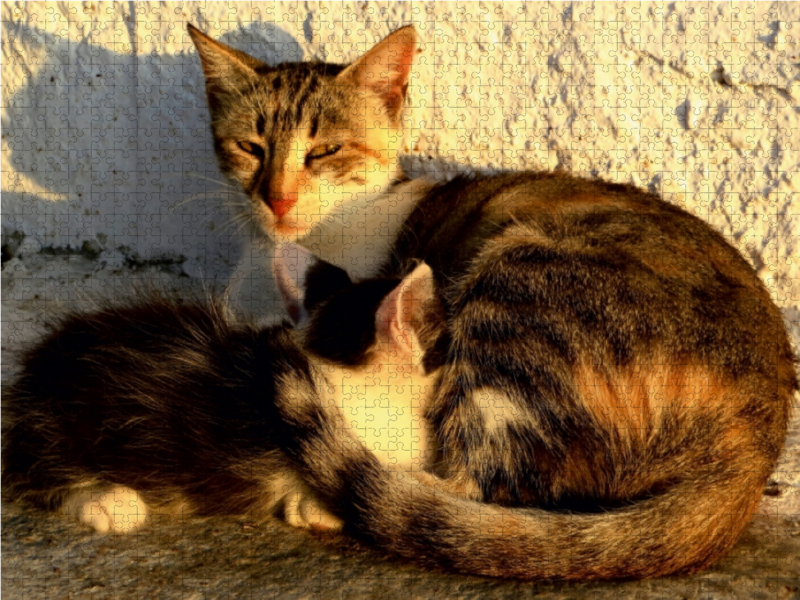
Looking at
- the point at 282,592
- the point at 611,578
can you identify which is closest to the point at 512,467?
the point at 611,578

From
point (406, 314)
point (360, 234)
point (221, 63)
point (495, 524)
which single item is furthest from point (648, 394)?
point (221, 63)

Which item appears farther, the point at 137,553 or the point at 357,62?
the point at 357,62

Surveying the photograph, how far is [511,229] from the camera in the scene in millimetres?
2406

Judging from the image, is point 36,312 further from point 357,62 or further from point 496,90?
point 496,90

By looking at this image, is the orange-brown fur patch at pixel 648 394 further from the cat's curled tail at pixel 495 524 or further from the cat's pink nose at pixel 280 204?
the cat's pink nose at pixel 280 204

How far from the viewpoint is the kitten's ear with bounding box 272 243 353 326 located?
2.19 m

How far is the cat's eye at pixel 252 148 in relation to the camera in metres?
2.90

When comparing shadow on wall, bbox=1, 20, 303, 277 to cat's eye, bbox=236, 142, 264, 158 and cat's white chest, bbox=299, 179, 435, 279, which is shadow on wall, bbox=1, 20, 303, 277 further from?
cat's white chest, bbox=299, 179, 435, 279

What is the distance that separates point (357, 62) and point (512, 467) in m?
1.52

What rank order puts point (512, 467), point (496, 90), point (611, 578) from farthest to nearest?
point (496, 90), point (512, 467), point (611, 578)

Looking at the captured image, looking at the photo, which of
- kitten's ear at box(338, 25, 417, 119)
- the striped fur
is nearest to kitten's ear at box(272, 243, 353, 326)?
the striped fur

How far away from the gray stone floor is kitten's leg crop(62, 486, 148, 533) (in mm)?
30

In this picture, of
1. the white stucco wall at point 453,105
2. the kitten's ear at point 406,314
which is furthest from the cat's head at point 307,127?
the kitten's ear at point 406,314

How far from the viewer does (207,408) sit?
1999 mm
